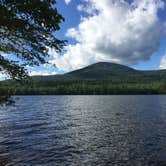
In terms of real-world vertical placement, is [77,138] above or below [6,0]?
below

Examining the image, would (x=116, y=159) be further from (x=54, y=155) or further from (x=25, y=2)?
(x=25, y=2)

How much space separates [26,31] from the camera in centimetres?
1276

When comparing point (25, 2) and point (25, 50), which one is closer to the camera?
point (25, 2)

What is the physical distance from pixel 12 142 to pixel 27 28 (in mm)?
17552

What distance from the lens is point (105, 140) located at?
27.5m

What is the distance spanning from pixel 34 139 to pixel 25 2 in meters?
20.7

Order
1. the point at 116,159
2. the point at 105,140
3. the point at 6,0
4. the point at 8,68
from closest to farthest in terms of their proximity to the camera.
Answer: the point at 6,0, the point at 8,68, the point at 116,159, the point at 105,140

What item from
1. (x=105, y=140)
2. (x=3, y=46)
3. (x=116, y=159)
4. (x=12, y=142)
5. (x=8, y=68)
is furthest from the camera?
(x=105, y=140)

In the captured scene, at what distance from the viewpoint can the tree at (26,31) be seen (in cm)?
1062

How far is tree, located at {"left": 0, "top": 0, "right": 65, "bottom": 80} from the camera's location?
10625 millimetres

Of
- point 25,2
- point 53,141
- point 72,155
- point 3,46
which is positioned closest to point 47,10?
point 25,2

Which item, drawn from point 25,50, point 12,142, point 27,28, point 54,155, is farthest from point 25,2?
point 12,142

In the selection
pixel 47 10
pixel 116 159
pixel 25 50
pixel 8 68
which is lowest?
pixel 116 159

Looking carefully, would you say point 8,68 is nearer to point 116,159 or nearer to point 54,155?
point 54,155
